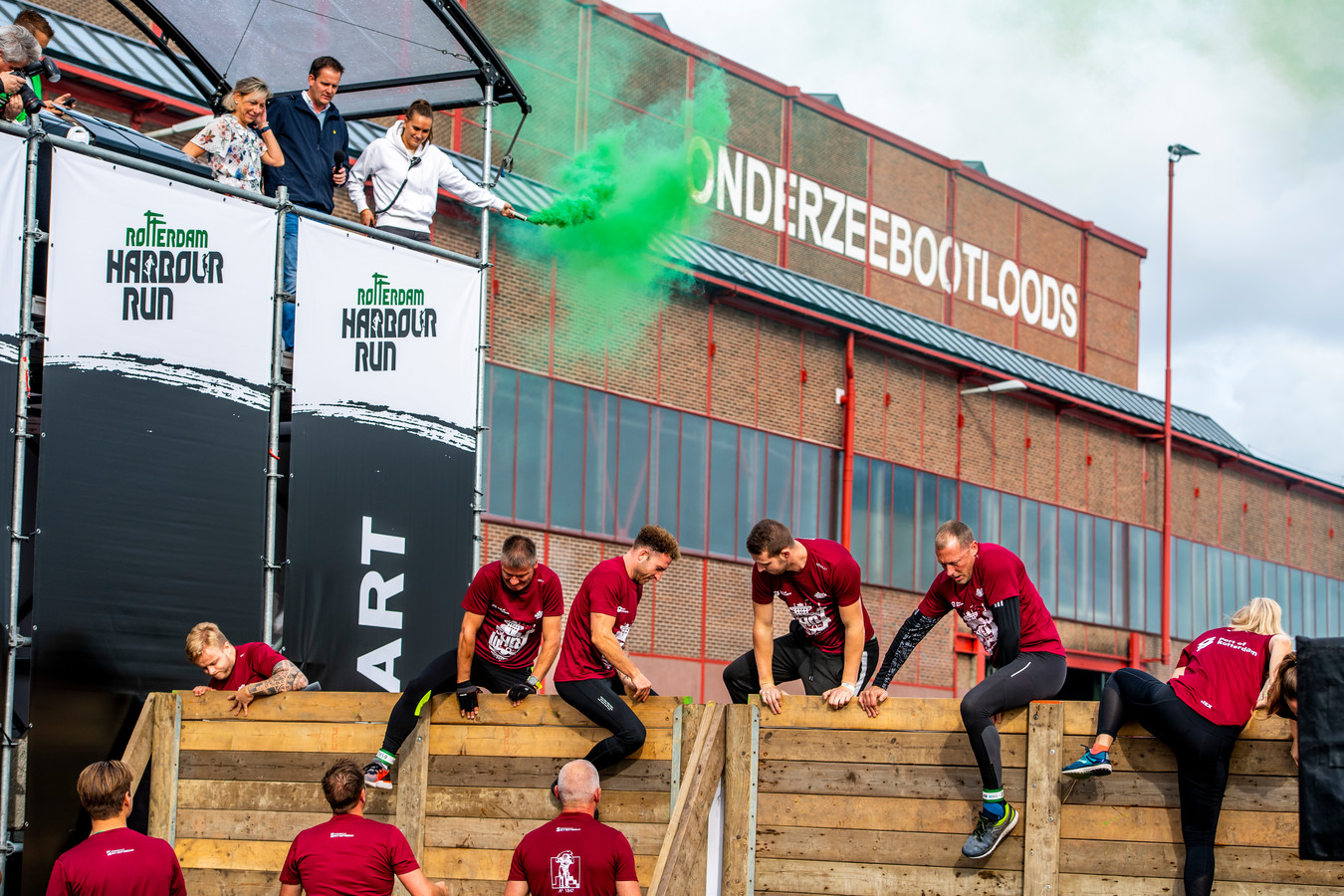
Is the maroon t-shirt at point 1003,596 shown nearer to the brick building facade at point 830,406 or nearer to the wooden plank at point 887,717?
the wooden plank at point 887,717

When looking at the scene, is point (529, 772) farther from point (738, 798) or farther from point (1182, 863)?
point (1182, 863)

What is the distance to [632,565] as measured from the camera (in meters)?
8.39

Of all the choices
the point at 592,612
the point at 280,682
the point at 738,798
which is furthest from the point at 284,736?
the point at 738,798

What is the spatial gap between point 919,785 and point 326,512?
508 centimetres

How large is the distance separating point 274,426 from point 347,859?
4678 millimetres

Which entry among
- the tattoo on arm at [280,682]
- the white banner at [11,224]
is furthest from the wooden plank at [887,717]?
the white banner at [11,224]

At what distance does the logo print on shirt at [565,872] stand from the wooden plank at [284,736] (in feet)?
9.70

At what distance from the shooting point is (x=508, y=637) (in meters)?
8.89

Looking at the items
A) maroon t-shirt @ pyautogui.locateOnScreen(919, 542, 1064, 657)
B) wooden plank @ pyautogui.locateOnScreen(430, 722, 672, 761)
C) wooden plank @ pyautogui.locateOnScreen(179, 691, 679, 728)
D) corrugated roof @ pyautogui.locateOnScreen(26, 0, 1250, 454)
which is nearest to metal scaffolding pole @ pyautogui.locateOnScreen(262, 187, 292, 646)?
wooden plank @ pyautogui.locateOnScreen(179, 691, 679, 728)

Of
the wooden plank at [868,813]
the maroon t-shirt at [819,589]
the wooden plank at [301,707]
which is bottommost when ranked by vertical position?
the wooden plank at [868,813]

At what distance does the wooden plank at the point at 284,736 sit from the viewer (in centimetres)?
920

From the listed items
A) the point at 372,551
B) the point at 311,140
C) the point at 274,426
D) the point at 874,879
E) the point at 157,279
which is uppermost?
the point at 311,140

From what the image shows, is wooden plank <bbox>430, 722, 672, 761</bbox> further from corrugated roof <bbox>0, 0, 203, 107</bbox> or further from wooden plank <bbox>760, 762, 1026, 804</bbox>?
corrugated roof <bbox>0, 0, 203, 107</bbox>

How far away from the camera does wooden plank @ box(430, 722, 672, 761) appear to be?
27.7 ft
